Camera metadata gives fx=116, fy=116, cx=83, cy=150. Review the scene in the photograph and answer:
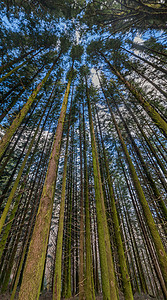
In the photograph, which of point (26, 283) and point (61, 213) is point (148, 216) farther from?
point (26, 283)

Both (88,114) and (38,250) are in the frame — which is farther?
(88,114)

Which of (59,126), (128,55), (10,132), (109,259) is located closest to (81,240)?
(109,259)

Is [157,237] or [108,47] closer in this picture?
[157,237]

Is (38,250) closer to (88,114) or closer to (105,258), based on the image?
(105,258)

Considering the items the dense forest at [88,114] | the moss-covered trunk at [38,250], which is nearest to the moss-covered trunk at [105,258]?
the dense forest at [88,114]

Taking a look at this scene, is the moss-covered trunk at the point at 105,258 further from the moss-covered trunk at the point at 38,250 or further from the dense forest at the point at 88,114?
the moss-covered trunk at the point at 38,250

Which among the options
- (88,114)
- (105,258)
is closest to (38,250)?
(105,258)

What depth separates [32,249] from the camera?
134 centimetres

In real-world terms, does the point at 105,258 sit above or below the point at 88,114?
below

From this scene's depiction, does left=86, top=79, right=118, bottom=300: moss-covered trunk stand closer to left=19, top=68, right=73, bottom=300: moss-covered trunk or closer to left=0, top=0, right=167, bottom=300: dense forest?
left=0, top=0, right=167, bottom=300: dense forest

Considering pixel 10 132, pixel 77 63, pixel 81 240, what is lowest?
pixel 81 240

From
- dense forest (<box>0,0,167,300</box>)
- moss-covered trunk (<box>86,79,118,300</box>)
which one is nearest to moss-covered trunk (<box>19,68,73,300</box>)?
dense forest (<box>0,0,167,300</box>)

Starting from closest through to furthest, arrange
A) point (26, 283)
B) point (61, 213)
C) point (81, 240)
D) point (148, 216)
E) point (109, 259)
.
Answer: point (26, 283) < point (109, 259) < point (148, 216) < point (61, 213) < point (81, 240)

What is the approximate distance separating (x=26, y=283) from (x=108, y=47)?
6.46 meters
